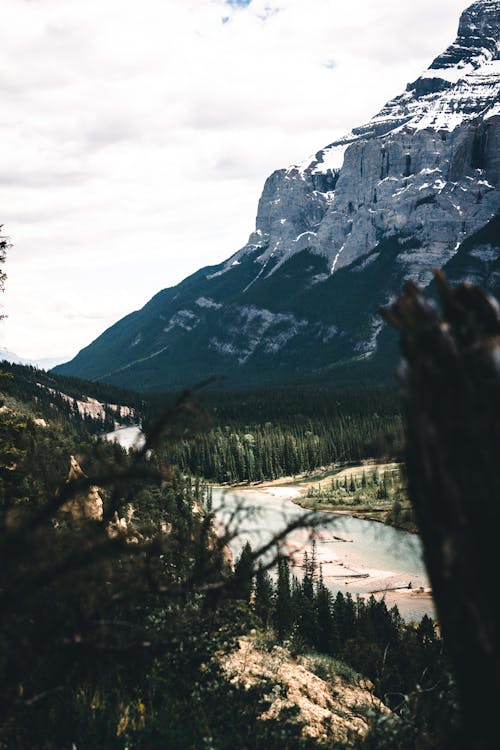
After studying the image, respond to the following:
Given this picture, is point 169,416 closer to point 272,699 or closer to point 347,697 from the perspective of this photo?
point 272,699

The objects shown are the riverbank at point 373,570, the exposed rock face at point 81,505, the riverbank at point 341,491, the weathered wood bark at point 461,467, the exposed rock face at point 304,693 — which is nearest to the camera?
the weathered wood bark at point 461,467

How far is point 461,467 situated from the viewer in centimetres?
669

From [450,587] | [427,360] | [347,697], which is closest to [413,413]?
[427,360]

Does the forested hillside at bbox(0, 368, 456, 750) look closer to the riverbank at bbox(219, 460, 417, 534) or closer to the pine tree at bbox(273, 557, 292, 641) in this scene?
the pine tree at bbox(273, 557, 292, 641)

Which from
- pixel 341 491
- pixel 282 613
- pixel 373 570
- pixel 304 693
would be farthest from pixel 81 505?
pixel 341 491

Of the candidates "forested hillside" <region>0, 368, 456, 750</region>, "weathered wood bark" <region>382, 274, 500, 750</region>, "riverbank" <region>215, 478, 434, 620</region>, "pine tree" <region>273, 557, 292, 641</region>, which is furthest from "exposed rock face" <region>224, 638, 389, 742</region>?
"riverbank" <region>215, 478, 434, 620</region>

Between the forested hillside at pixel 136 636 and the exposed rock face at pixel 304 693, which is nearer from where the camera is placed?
the forested hillside at pixel 136 636

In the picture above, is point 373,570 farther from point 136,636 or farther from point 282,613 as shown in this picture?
point 136,636

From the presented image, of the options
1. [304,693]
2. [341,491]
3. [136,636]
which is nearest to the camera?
[136,636]

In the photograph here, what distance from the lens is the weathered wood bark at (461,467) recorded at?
21.1 ft

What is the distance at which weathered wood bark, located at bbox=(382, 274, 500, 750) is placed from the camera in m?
6.43

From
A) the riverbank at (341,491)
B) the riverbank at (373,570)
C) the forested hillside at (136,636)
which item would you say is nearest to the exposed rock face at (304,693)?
the forested hillside at (136,636)

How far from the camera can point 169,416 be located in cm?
805

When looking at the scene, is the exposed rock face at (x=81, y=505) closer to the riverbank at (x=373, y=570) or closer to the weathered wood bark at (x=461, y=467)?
the weathered wood bark at (x=461, y=467)
